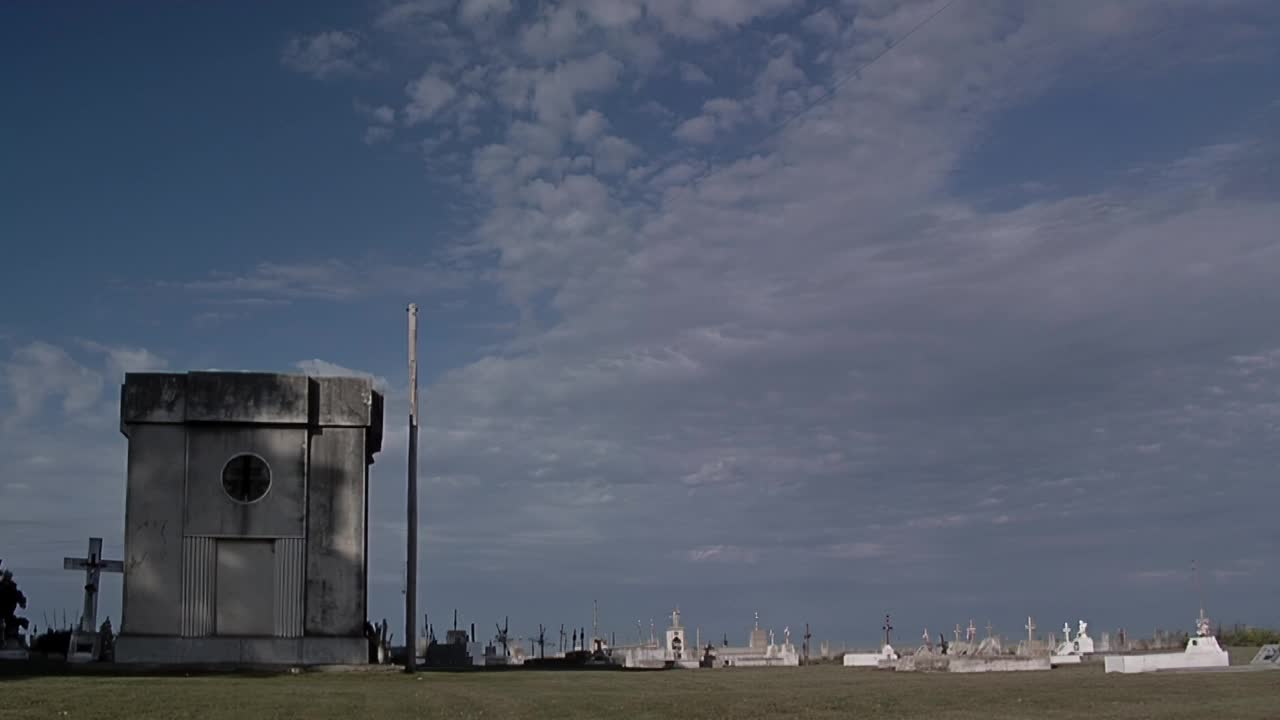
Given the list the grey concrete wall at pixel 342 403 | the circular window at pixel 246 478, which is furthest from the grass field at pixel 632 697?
the grey concrete wall at pixel 342 403

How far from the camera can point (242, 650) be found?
40219mm

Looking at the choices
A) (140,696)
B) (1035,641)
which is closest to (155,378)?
(140,696)

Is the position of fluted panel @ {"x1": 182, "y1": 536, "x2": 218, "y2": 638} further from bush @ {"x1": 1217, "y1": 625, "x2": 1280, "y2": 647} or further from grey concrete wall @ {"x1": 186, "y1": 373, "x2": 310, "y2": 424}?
bush @ {"x1": 1217, "y1": 625, "x2": 1280, "y2": 647}

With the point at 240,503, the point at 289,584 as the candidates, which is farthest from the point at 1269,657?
the point at 240,503

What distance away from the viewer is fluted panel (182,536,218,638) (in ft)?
132

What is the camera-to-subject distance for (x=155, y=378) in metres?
41.9

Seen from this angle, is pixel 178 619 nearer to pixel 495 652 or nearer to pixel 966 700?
pixel 966 700

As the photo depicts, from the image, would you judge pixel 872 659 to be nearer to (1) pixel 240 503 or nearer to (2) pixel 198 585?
(1) pixel 240 503

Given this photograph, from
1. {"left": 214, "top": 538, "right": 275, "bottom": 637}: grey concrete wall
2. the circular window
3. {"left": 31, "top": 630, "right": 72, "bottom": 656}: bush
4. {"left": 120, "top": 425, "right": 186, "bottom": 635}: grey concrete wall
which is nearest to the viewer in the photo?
{"left": 120, "top": 425, "right": 186, "bottom": 635}: grey concrete wall

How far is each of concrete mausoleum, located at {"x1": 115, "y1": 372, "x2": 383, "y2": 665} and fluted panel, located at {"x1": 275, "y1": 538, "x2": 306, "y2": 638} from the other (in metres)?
0.05

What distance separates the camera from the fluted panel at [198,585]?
Answer: 1585 inches

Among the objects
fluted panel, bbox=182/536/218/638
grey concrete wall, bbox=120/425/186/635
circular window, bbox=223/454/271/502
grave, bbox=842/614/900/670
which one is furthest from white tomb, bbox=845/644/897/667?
grey concrete wall, bbox=120/425/186/635

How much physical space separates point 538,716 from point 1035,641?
56463 mm

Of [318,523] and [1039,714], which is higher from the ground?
[318,523]
